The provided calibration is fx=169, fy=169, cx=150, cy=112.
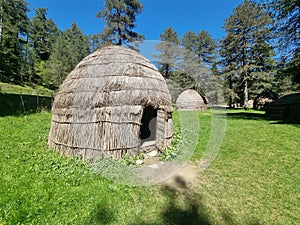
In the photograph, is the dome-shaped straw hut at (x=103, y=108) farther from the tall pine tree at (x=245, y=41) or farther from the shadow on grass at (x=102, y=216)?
the tall pine tree at (x=245, y=41)

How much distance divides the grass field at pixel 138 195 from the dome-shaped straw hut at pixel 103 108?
2.05 feet

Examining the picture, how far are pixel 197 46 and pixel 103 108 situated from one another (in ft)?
124

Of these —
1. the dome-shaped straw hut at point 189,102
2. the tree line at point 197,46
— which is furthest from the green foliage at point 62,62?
the dome-shaped straw hut at point 189,102

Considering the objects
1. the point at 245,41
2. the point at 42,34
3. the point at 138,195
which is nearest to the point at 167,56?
the point at 245,41

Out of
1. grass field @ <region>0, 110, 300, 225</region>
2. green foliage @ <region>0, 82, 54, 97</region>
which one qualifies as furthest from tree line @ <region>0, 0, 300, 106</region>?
grass field @ <region>0, 110, 300, 225</region>

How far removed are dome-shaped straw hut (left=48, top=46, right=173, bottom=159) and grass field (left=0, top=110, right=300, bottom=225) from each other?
625 millimetres

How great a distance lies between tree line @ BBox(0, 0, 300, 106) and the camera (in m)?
14.5

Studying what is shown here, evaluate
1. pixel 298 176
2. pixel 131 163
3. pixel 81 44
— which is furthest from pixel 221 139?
pixel 81 44

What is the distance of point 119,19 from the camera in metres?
20.0

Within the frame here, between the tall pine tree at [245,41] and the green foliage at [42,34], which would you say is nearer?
the tall pine tree at [245,41]

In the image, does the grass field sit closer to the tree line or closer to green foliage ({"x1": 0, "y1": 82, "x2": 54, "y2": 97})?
the tree line

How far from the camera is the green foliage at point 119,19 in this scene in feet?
64.1

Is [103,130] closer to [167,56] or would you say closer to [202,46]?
[167,56]

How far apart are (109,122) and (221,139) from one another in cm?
612
